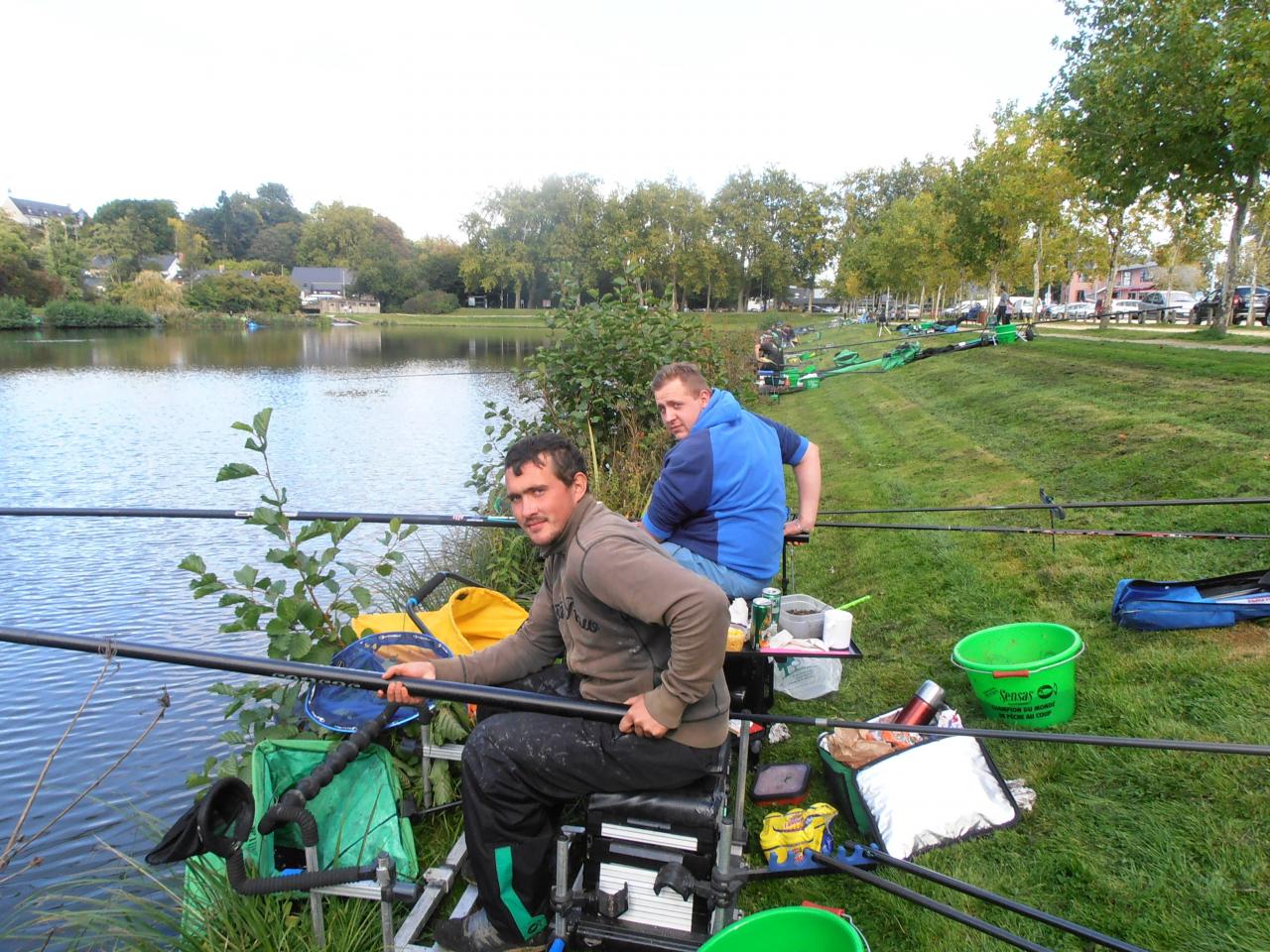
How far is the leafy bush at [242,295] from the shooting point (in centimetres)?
7138

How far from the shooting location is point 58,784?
5195mm

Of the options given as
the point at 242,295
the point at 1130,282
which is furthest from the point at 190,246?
the point at 1130,282

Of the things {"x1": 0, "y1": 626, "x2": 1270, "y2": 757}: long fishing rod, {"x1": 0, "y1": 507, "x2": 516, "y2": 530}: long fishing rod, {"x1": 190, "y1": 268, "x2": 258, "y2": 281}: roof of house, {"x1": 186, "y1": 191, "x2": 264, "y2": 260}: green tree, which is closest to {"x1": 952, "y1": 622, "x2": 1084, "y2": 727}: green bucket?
{"x1": 0, "y1": 626, "x2": 1270, "y2": 757}: long fishing rod

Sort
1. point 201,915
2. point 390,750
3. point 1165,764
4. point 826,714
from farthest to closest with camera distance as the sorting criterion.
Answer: point 826,714 → point 390,750 → point 1165,764 → point 201,915

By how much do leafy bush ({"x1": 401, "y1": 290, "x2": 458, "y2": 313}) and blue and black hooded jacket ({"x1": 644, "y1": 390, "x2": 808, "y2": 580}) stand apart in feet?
298

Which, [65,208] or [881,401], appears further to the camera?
[65,208]

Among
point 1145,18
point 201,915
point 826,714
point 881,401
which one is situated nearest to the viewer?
point 201,915

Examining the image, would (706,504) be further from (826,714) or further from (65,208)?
(65,208)

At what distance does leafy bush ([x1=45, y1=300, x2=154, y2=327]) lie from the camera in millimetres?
53781

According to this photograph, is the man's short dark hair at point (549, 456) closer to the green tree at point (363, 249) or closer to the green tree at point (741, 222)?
the green tree at point (741, 222)

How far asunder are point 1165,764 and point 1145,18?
16.6 metres

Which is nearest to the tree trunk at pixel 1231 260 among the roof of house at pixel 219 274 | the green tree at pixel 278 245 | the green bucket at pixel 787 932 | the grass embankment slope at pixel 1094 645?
the grass embankment slope at pixel 1094 645

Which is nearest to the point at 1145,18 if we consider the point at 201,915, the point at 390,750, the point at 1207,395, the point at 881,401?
the point at 881,401

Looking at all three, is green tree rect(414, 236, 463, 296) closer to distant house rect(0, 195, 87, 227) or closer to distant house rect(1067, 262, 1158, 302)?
distant house rect(0, 195, 87, 227)
